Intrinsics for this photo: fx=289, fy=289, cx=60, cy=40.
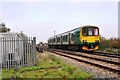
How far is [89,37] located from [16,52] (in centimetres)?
1602

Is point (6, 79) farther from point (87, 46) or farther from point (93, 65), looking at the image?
point (87, 46)

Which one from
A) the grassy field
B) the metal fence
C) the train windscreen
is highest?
the train windscreen

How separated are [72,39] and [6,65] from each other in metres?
19.6

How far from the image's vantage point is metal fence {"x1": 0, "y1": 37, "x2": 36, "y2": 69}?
14.7 metres

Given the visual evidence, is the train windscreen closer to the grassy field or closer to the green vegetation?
the green vegetation

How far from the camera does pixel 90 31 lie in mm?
30297

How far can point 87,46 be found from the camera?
29.8m

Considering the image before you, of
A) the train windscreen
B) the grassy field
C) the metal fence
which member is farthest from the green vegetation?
the grassy field

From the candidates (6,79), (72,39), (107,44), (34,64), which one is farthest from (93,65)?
(107,44)

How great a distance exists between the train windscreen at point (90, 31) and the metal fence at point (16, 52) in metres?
15.2

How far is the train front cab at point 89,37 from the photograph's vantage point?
29656 millimetres

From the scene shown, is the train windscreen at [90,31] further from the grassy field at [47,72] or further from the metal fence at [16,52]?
the grassy field at [47,72]

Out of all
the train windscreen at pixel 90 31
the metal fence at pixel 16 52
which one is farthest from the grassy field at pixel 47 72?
the train windscreen at pixel 90 31

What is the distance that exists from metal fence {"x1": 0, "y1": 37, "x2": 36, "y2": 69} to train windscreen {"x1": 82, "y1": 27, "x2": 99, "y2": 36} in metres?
15.2
